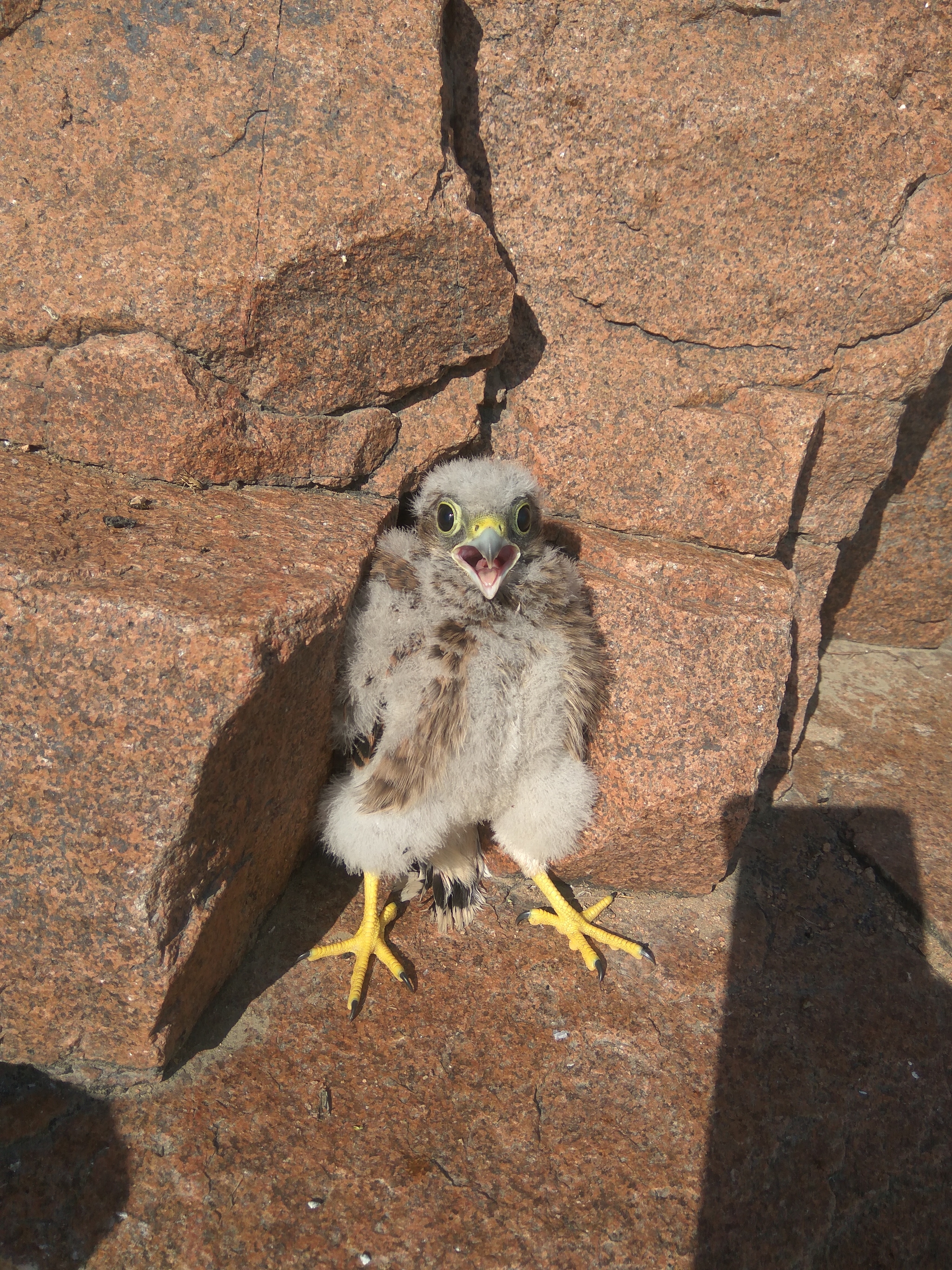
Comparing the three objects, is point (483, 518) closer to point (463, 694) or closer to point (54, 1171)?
point (463, 694)

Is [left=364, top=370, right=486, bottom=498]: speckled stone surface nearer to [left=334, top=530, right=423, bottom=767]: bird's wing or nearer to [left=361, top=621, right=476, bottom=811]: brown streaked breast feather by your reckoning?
[left=334, top=530, right=423, bottom=767]: bird's wing

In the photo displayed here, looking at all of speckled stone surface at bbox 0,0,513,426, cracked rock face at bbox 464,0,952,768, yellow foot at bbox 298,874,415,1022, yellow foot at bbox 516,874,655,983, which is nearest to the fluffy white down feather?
yellow foot at bbox 298,874,415,1022

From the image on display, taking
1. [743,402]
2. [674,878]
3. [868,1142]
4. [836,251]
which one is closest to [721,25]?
[836,251]

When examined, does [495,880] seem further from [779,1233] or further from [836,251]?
[836,251]

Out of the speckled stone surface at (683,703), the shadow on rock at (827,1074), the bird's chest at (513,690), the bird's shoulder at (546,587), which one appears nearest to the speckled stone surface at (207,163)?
the bird's shoulder at (546,587)

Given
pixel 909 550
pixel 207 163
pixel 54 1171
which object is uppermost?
pixel 207 163

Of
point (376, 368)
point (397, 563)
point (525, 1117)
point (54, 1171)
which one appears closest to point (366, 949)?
point (525, 1117)
